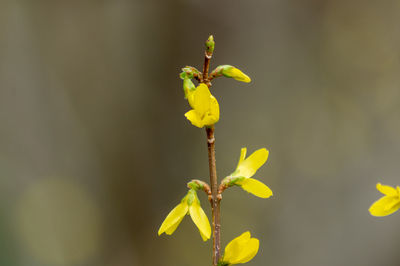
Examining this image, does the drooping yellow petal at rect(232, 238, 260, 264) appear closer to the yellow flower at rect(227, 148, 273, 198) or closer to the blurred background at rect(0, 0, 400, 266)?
the yellow flower at rect(227, 148, 273, 198)

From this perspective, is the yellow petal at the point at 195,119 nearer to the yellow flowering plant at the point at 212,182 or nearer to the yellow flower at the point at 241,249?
the yellow flowering plant at the point at 212,182

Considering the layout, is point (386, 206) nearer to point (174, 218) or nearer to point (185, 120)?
point (174, 218)

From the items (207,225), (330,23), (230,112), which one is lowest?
(207,225)

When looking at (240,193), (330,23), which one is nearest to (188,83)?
(240,193)

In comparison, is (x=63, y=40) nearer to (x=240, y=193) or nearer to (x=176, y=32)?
(x=176, y=32)

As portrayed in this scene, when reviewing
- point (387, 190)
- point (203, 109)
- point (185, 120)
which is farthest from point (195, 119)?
point (185, 120)

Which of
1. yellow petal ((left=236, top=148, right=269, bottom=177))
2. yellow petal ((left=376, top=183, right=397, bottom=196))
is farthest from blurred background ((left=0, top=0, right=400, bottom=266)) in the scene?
yellow petal ((left=376, top=183, right=397, bottom=196))
